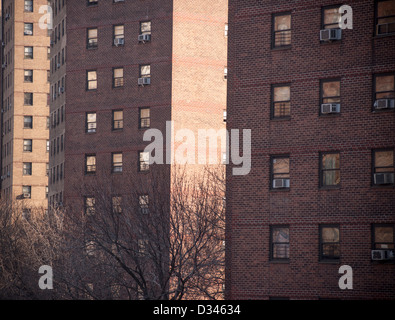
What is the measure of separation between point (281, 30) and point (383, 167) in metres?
7.76

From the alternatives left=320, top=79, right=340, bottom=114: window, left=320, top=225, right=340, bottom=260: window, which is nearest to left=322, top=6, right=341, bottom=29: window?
left=320, top=79, right=340, bottom=114: window

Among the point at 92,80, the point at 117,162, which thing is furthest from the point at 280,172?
the point at 92,80

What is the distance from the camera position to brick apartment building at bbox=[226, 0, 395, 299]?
3956 centimetres

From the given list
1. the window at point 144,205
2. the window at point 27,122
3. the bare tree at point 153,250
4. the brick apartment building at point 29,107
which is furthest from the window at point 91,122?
the window at point 27,122

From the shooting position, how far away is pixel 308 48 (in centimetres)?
4159

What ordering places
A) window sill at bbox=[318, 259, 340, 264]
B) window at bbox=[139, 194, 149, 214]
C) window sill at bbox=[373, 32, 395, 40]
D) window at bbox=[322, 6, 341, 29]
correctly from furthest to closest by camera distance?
window at bbox=[139, 194, 149, 214]
window at bbox=[322, 6, 341, 29]
window sill at bbox=[318, 259, 340, 264]
window sill at bbox=[373, 32, 395, 40]

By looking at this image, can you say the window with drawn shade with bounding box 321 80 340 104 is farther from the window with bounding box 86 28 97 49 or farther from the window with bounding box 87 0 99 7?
the window with bounding box 87 0 99 7

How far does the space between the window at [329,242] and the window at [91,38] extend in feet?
115

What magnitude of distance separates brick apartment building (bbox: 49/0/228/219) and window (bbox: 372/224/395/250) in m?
30.0

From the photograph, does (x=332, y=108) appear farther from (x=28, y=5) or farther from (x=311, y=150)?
(x=28, y=5)

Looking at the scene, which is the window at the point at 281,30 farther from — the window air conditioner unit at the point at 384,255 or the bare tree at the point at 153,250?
the window air conditioner unit at the point at 384,255

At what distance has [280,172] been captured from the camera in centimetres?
4191
